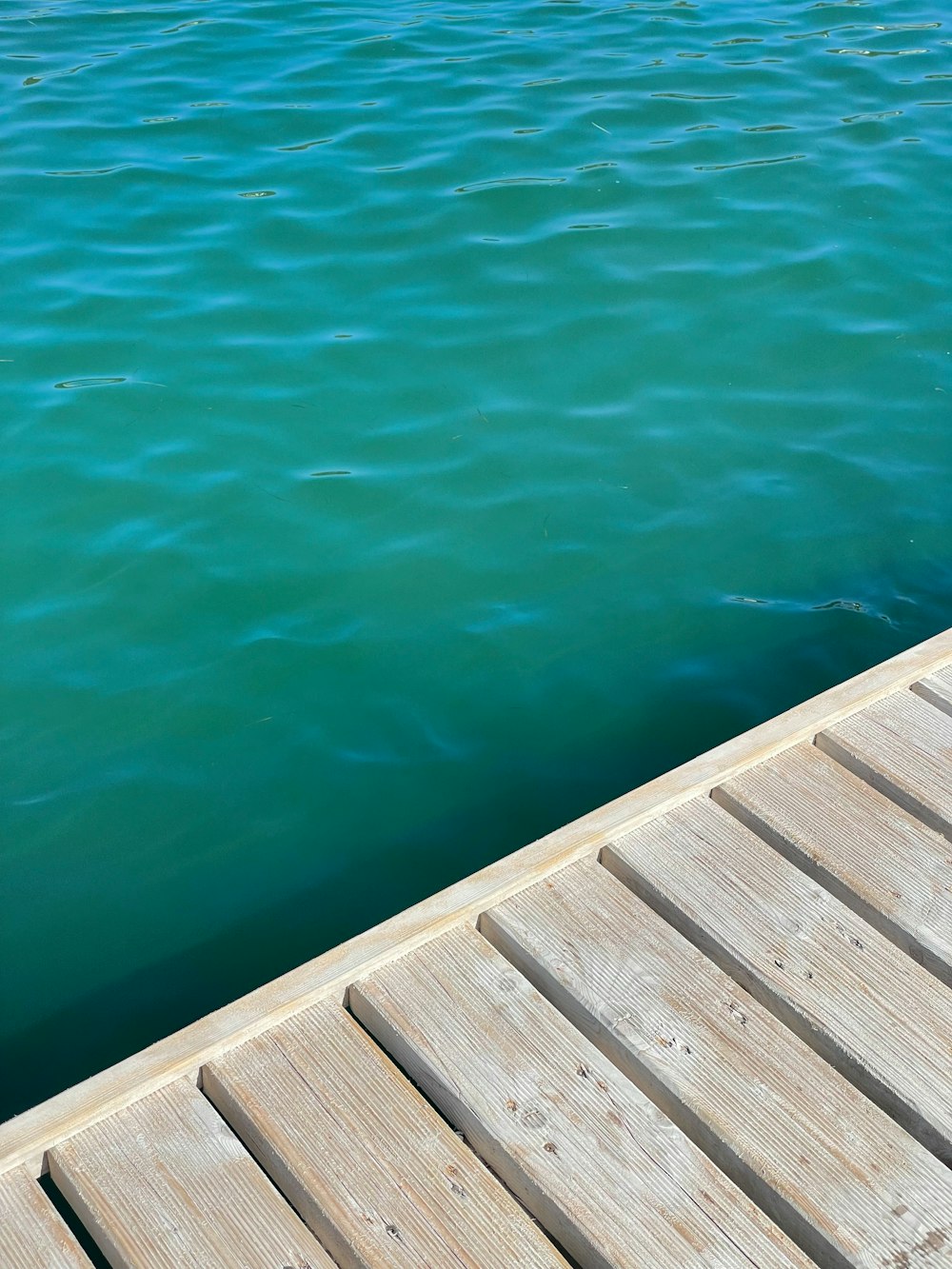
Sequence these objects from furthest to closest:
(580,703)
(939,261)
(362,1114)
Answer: (939,261)
(580,703)
(362,1114)

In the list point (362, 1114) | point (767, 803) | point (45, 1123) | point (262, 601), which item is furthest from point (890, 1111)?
point (262, 601)

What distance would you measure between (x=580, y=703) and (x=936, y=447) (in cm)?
204

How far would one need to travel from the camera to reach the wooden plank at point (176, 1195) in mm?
2172

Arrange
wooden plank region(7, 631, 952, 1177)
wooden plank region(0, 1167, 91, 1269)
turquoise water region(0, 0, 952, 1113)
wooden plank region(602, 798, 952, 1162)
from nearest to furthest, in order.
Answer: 1. wooden plank region(0, 1167, 91, 1269)
2. wooden plank region(7, 631, 952, 1177)
3. wooden plank region(602, 798, 952, 1162)
4. turquoise water region(0, 0, 952, 1113)

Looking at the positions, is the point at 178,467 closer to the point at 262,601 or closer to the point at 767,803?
the point at 262,601

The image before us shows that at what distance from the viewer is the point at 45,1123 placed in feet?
7.53

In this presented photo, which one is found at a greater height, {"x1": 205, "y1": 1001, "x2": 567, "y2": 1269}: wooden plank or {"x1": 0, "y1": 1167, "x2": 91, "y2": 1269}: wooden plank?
{"x1": 0, "y1": 1167, "x2": 91, "y2": 1269}: wooden plank

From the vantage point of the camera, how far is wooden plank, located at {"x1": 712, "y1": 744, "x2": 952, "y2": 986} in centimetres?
275

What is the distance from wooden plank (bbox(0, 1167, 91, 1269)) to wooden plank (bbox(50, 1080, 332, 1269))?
5cm

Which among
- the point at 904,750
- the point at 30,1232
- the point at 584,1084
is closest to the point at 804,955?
the point at 584,1084

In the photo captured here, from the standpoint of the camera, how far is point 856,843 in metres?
2.93

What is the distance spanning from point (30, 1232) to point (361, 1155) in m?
0.57

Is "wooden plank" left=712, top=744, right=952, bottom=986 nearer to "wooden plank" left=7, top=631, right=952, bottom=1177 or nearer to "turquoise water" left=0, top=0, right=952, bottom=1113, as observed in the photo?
"wooden plank" left=7, top=631, right=952, bottom=1177

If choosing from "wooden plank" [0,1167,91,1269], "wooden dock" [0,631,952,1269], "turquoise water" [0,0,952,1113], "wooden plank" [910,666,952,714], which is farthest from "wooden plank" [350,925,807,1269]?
"wooden plank" [910,666,952,714]
